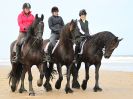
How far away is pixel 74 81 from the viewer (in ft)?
53.0

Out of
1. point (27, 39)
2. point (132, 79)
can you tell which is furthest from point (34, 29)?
point (132, 79)

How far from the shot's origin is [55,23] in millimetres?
15398

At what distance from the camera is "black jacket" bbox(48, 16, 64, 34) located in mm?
15336

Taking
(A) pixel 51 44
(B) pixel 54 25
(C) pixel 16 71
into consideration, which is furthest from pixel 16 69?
(B) pixel 54 25

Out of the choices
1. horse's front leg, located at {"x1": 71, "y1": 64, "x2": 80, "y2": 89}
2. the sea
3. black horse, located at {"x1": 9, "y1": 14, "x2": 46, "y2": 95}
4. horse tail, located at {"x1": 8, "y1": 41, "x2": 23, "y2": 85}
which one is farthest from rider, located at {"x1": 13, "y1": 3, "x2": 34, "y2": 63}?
the sea

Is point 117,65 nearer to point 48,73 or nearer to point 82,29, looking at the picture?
point 82,29

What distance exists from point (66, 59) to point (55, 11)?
1.77 meters

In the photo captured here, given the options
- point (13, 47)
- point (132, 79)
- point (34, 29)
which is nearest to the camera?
point (34, 29)

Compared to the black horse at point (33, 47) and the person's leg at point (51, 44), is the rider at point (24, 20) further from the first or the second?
the person's leg at point (51, 44)

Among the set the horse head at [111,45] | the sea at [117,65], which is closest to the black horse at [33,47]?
the horse head at [111,45]

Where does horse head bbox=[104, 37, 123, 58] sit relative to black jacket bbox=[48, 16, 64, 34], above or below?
below

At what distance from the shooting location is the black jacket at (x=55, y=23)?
50.3ft

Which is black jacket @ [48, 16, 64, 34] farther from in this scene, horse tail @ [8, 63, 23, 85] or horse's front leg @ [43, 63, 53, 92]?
horse tail @ [8, 63, 23, 85]

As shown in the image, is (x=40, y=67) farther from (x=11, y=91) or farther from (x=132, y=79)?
(x=132, y=79)
